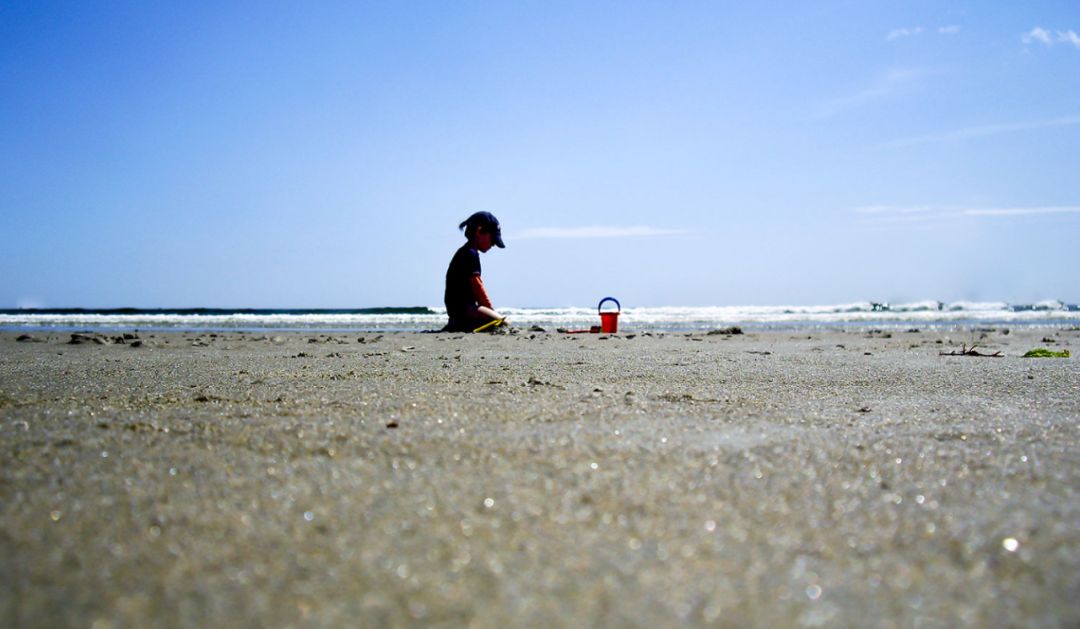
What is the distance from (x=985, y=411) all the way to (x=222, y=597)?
2238mm

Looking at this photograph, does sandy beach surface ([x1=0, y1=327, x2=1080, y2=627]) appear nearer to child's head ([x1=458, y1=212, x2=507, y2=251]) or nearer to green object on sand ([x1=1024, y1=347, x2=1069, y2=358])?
green object on sand ([x1=1024, y1=347, x2=1069, y2=358])

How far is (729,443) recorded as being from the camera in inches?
69.3

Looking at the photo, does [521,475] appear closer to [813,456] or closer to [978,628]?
[813,456]

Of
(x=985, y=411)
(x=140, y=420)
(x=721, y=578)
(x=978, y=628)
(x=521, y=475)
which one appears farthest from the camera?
(x=985, y=411)

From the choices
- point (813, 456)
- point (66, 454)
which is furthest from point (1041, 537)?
point (66, 454)

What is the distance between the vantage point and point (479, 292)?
9.11 metres

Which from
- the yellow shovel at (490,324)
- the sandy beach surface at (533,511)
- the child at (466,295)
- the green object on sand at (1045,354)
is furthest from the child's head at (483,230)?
the sandy beach surface at (533,511)

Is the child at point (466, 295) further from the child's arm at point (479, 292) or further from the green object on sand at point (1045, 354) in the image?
the green object on sand at point (1045, 354)

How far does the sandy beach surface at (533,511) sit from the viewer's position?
2.94ft

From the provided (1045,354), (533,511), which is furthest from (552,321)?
(533,511)

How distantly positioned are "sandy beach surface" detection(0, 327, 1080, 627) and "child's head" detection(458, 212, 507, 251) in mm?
7205

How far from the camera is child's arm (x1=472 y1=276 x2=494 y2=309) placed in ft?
29.8

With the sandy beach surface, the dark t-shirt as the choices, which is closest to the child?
the dark t-shirt

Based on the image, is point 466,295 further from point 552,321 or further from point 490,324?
point 552,321
